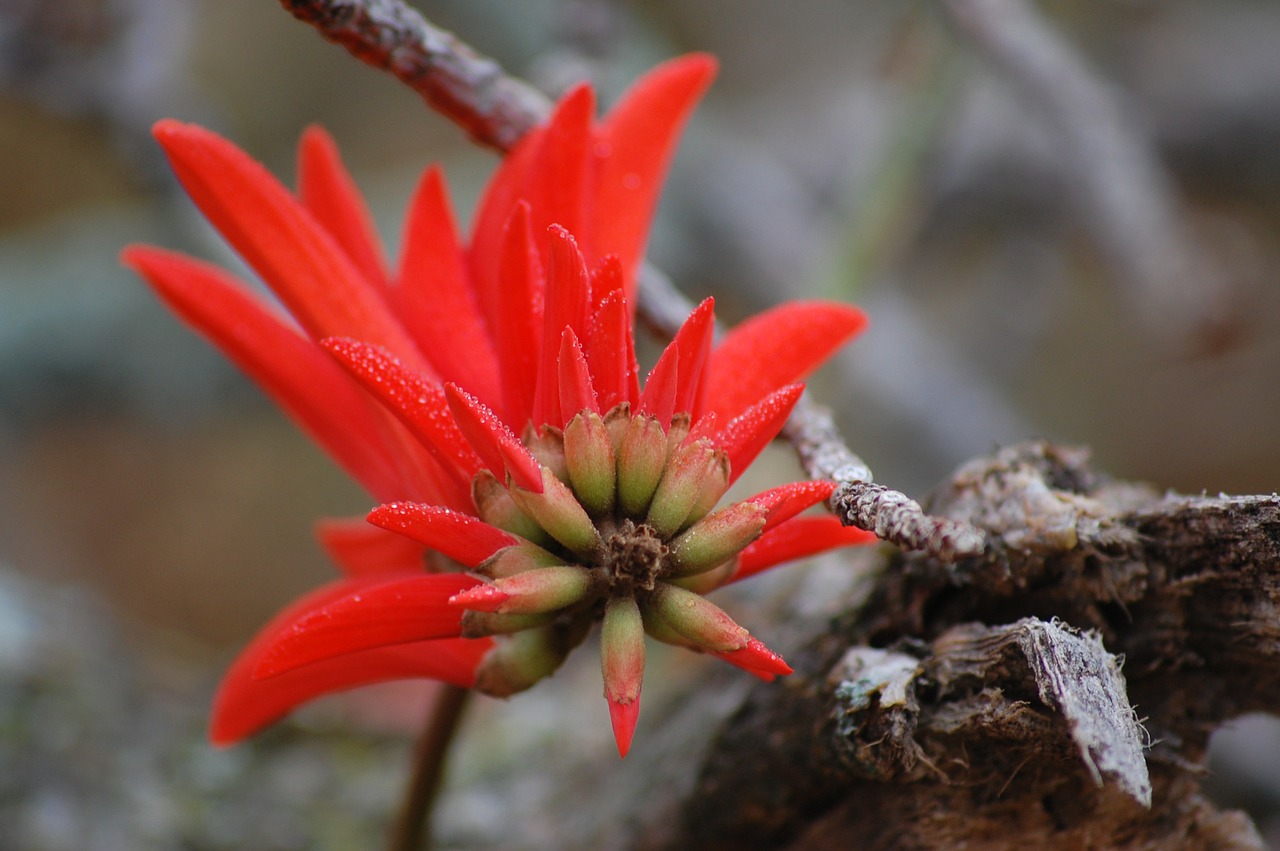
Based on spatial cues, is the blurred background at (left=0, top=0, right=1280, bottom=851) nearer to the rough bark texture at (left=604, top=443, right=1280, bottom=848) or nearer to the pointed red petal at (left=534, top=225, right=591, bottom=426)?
the rough bark texture at (left=604, top=443, right=1280, bottom=848)

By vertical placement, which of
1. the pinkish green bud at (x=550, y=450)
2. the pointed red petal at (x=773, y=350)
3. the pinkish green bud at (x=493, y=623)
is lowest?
the pinkish green bud at (x=493, y=623)

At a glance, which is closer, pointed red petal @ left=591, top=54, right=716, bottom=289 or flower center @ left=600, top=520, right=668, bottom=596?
flower center @ left=600, top=520, right=668, bottom=596

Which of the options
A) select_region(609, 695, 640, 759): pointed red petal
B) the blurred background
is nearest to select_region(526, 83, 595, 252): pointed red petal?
select_region(609, 695, 640, 759): pointed red petal

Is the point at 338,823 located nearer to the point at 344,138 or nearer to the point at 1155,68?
the point at 1155,68

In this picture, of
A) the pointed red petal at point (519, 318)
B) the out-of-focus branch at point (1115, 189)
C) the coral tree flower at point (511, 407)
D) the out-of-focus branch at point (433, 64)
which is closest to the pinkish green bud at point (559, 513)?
the coral tree flower at point (511, 407)

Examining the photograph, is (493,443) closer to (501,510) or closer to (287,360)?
(501,510)

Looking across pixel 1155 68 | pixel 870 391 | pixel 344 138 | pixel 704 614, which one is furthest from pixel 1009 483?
pixel 344 138

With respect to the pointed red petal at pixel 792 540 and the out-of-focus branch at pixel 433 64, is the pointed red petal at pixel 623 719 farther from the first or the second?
the out-of-focus branch at pixel 433 64
